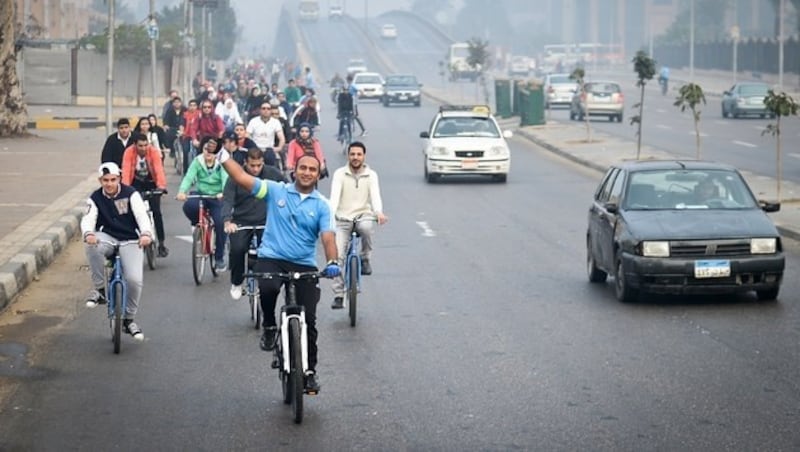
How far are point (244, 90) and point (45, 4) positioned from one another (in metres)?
33.8

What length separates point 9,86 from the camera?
43.5m

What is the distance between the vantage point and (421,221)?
25.2m

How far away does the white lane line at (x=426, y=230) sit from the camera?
75.9 feet

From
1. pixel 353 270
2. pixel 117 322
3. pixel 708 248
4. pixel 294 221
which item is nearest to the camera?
pixel 294 221

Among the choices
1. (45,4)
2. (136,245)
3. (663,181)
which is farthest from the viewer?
(45,4)

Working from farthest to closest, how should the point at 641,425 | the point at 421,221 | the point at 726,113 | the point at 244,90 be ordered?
the point at 726,113 → the point at 244,90 → the point at 421,221 → the point at 641,425

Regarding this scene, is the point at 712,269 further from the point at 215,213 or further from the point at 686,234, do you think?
the point at 215,213

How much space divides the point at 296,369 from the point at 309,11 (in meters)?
154

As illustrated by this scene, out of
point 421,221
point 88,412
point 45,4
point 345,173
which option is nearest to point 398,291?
point 345,173

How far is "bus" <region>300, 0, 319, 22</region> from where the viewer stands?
531 ft

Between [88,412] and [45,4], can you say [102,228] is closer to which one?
[88,412]

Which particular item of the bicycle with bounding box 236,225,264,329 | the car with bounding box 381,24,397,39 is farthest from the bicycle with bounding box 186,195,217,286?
the car with bounding box 381,24,397,39

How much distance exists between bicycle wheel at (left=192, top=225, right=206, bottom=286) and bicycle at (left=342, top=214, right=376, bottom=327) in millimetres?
2426

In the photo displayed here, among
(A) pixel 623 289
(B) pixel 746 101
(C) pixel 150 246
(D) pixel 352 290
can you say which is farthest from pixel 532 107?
(D) pixel 352 290
